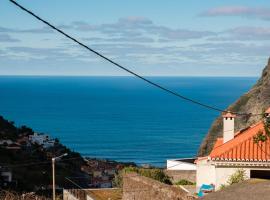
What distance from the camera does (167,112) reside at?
192 m

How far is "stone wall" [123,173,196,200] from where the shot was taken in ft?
55.4

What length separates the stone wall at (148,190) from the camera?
16888mm

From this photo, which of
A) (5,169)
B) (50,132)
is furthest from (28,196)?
(50,132)

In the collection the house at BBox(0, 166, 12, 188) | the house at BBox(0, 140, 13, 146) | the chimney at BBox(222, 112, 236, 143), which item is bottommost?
the house at BBox(0, 166, 12, 188)

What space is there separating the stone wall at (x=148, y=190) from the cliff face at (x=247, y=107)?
26.4 m

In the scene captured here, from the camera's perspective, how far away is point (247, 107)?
54594 mm

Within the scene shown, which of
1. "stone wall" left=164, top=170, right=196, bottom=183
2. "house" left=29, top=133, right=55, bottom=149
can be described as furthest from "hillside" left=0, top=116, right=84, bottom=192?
"stone wall" left=164, top=170, right=196, bottom=183

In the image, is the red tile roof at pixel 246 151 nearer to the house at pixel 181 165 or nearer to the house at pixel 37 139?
the house at pixel 181 165

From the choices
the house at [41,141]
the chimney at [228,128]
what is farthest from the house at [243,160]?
the house at [41,141]

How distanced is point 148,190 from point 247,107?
3804cm

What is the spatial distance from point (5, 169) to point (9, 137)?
32296 mm

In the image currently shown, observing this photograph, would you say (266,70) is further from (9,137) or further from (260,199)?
(260,199)

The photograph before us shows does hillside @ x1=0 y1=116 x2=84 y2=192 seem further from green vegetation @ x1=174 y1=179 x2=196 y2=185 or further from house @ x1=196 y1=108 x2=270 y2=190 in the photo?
house @ x1=196 y1=108 x2=270 y2=190

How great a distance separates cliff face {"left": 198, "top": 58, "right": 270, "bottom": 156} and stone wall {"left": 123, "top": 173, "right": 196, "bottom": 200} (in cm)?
2638
